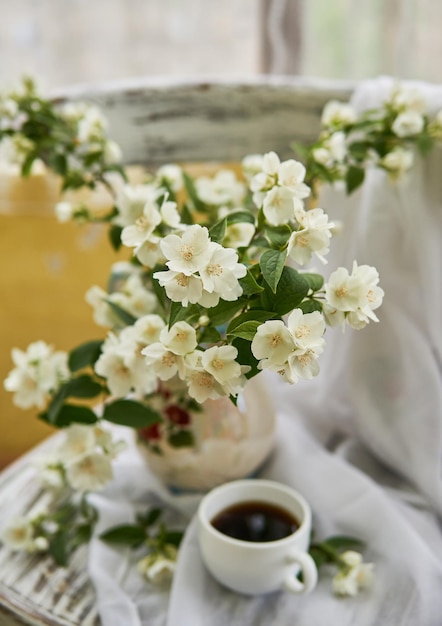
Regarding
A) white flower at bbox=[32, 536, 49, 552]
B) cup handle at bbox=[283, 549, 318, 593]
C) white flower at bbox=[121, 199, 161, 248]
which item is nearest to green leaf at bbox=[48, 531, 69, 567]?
white flower at bbox=[32, 536, 49, 552]

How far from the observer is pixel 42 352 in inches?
27.7

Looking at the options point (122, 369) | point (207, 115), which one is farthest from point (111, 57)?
point (122, 369)

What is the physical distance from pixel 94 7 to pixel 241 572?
4.41 ft

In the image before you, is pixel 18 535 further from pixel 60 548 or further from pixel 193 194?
pixel 193 194

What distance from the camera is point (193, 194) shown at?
0.76 m

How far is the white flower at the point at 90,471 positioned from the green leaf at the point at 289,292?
10.3 inches

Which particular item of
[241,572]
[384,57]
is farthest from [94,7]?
[241,572]

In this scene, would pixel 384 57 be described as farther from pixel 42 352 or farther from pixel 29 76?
pixel 42 352

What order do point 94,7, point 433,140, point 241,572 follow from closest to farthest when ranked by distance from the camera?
point 241,572 → point 433,140 → point 94,7

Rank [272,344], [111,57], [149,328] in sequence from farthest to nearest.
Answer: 1. [111,57]
2. [149,328]
3. [272,344]

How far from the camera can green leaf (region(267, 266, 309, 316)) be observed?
19.8 inches

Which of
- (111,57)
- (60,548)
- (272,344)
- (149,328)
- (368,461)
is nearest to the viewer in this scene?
(272,344)

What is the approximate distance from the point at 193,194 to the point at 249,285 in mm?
Result: 282

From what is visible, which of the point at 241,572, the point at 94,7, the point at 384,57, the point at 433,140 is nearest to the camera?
the point at 241,572
